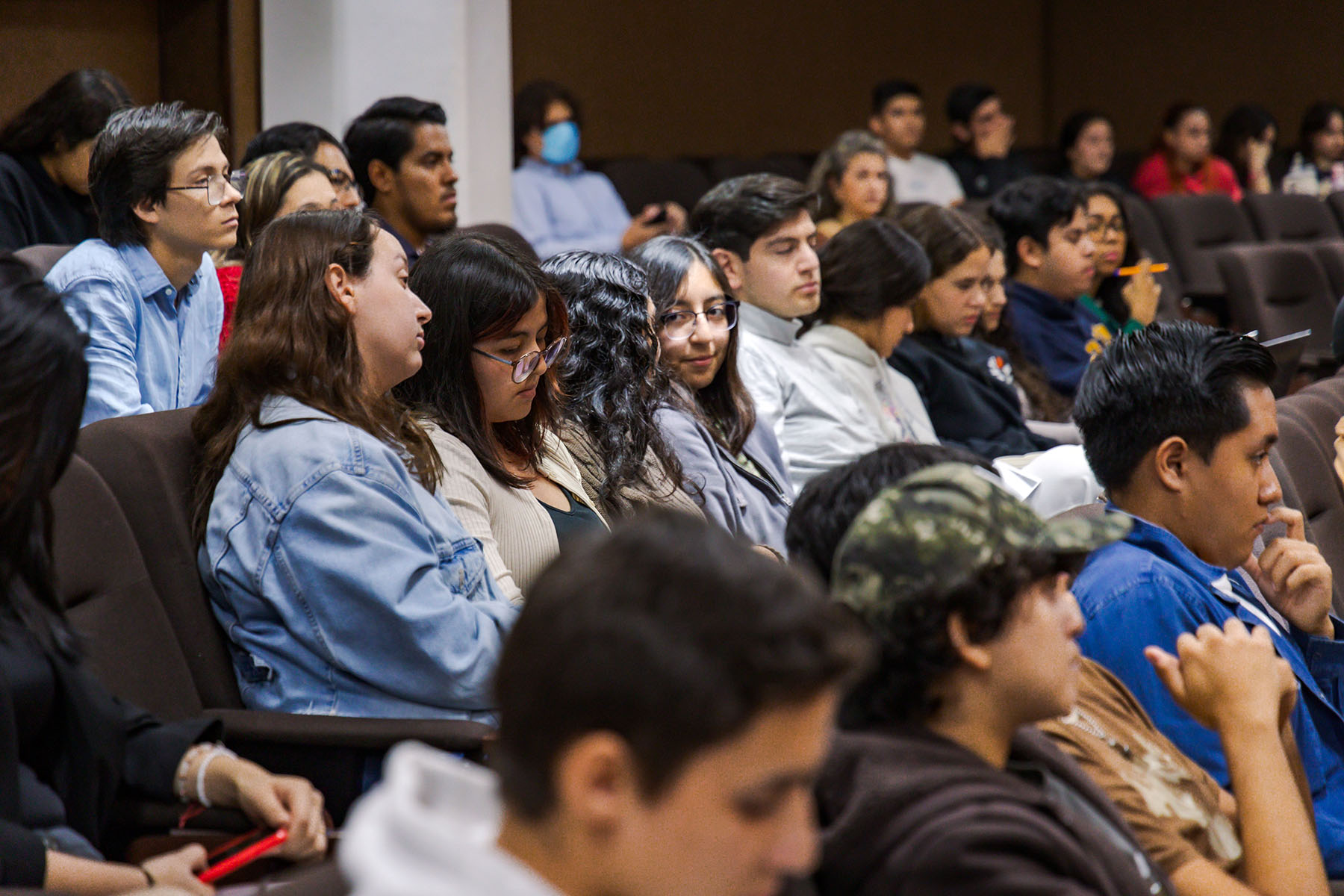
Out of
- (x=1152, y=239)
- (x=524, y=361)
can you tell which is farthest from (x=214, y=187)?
(x=1152, y=239)

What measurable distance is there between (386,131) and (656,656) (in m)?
3.18

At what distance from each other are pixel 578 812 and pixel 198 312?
83.5 inches

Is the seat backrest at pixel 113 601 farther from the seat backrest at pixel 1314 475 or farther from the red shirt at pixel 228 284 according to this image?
the seat backrest at pixel 1314 475

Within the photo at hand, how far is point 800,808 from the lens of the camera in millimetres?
805

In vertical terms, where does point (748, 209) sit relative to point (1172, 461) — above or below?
above

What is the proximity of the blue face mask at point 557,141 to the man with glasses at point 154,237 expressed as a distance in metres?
2.82

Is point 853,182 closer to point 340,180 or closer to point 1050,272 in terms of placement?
point 1050,272

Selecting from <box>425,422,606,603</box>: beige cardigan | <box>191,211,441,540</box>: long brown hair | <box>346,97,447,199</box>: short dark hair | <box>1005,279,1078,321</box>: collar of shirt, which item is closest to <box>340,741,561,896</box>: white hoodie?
<box>191,211,441,540</box>: long brown hair

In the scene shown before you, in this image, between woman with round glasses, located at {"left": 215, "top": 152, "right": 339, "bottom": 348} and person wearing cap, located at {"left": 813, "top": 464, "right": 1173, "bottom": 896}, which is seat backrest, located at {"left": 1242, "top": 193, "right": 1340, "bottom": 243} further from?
person wearing cap, located at {"left": 813, "top": 464, "right": 1173, "bottom": 896}

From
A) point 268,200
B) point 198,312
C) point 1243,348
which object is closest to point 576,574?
point 1243,348

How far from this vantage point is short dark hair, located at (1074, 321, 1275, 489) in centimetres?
173

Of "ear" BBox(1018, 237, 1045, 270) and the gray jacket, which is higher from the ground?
"ear" BBox(1018, 237, 1045, 270)

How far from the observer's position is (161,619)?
5.14 ft

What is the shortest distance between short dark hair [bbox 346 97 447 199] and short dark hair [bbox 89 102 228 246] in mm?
1147
